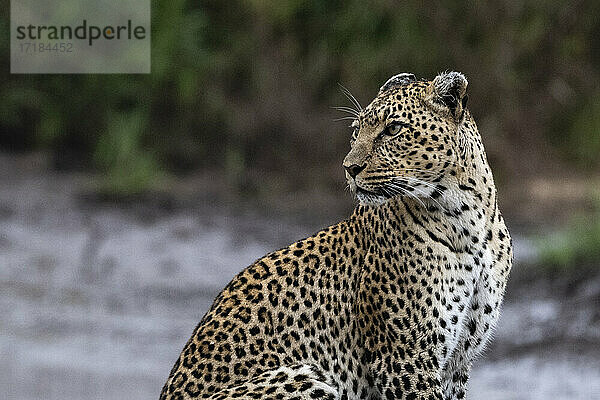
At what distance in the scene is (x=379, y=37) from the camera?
54.4ft

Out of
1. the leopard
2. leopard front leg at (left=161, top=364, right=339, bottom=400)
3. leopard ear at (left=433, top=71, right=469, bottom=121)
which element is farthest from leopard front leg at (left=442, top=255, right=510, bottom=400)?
leopard ear at (left=433, top=71, right=469, bottom=121)

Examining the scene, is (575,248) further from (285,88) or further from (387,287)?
(387,287)

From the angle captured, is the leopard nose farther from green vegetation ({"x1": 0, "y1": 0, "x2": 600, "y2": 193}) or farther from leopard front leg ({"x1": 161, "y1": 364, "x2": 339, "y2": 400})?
green vegetation ({"x1": 0, "y1": 0, "x2": 600, "y2": 193})

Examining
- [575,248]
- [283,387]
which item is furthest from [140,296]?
[283,387]

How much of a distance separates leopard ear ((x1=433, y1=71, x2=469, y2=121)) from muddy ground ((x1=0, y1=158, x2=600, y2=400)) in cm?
448

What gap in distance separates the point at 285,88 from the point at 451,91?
10261mm

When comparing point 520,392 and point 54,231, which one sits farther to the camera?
point 54,231

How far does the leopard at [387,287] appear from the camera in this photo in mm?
6289

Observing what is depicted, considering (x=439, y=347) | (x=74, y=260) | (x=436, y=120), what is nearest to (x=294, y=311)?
(x=439, y=347)

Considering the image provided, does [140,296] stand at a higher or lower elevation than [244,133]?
lower

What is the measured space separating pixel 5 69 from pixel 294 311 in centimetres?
1099

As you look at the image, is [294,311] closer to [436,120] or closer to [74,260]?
[436,120]

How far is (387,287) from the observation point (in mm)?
6480
